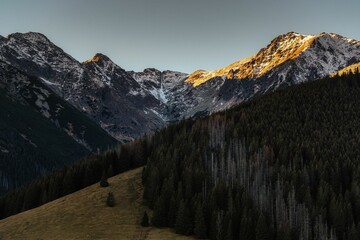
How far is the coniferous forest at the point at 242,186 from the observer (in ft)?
374

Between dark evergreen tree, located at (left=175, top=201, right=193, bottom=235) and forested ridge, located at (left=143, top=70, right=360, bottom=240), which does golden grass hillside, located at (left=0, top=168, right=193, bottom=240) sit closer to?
dark evergreen tree, located at (left=175, top=201, right=193, bottom=235)

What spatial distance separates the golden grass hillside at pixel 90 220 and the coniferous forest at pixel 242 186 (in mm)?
6323

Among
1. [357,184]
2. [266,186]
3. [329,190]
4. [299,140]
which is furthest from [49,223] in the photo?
[299,140]

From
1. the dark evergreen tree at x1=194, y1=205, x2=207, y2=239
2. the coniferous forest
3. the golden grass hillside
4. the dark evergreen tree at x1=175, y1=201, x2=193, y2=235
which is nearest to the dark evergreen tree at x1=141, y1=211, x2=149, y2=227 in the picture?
the golden grass hillside

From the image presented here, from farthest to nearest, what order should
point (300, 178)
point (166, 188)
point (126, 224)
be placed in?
point (300, 178) < point (166, 188) < point (126, 224)

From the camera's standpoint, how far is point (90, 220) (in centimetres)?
12194

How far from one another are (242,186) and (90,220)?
49791 mm

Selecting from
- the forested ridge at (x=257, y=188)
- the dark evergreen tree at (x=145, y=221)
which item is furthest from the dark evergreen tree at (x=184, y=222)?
the dark evergreen tree at (x=145, y=221)

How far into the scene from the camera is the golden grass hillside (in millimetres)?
111188

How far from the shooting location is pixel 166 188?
431ft

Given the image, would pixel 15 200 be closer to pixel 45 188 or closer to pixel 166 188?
pixel 45 188

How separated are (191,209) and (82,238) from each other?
30.0 m

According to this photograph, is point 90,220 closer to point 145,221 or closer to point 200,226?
point 145,221

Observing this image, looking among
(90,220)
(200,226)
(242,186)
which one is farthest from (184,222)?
(242,186)
